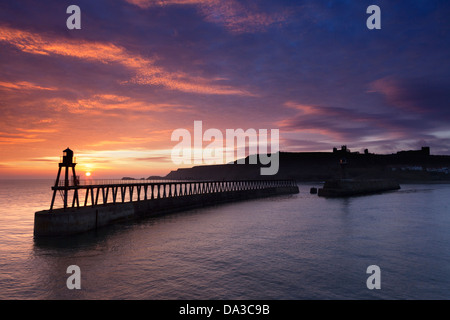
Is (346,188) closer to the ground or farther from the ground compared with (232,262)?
farther from the ground

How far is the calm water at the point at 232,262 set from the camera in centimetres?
1500

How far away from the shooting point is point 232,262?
20.1 meters

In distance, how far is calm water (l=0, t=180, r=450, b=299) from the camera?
15000 millimetres

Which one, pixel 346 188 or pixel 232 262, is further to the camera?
pixel 346 188

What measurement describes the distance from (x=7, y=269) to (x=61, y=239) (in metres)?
7.58

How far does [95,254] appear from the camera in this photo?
22172 millimetres

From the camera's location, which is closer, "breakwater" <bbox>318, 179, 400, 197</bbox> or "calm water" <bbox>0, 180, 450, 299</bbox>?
"calm water" <bbox>0, 180, 450, 299</bbox>

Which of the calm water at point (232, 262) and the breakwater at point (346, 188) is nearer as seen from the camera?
the calm water at point (232, 262)
